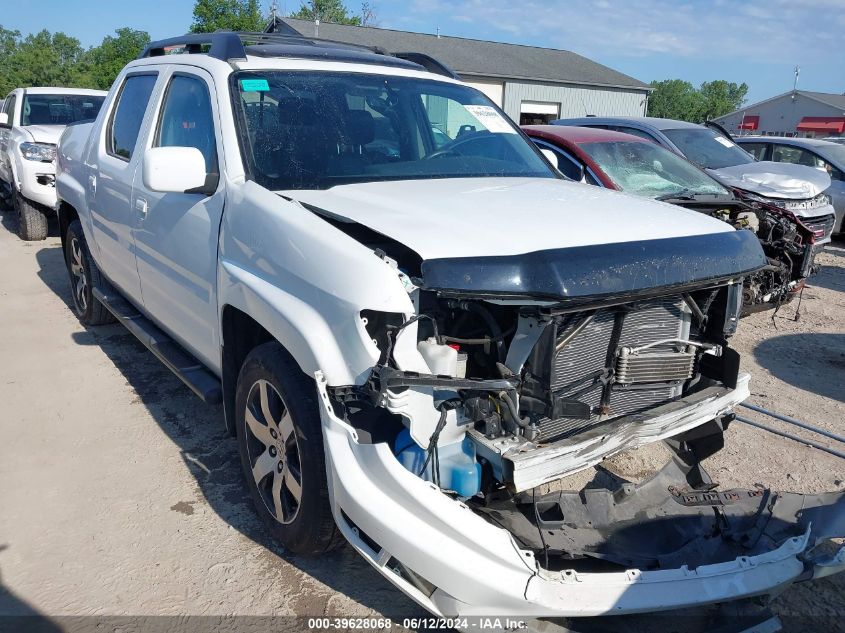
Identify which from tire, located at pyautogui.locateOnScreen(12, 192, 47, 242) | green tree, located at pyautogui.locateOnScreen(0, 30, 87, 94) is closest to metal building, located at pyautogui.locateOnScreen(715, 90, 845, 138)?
tire, located at pyautogui.locateOnScreen(12, 192, 47, 242)

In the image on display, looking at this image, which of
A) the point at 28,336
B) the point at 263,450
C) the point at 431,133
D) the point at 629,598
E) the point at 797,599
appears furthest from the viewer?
the point at 28,336

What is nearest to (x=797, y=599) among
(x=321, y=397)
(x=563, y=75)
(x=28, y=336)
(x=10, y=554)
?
(x=321, y=397)

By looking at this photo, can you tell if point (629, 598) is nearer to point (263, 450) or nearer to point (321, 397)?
point (321, 397)

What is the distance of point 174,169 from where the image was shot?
3.07 m

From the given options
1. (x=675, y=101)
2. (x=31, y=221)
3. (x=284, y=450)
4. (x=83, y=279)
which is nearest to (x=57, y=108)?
(x=31, y=221)

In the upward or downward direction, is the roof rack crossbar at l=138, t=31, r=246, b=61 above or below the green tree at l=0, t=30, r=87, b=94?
below

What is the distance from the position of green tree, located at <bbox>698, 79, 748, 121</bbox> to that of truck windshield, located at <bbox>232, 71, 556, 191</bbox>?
106 metres

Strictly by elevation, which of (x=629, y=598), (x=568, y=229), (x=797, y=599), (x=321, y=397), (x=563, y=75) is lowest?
(x=797, y=599)

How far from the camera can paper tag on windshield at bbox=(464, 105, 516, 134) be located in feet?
13.5

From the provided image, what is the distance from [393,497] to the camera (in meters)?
2.22

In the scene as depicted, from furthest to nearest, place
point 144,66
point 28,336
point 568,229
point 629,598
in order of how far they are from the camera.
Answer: point 28,336 → point 144,66 → point 568,229 → point 629,598

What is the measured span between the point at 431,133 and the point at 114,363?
306cm

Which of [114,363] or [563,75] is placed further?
[563,75]

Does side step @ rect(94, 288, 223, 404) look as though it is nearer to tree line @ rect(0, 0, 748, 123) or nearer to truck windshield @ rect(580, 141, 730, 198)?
truck windshield @ rect(580, 141, 730, 198)
